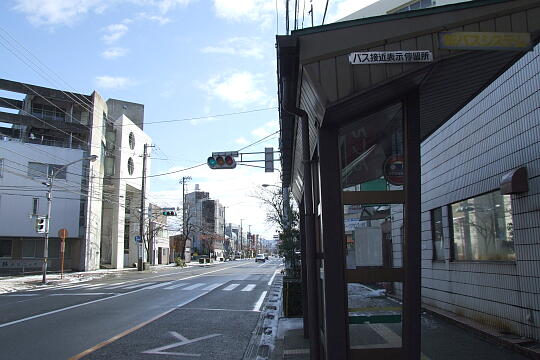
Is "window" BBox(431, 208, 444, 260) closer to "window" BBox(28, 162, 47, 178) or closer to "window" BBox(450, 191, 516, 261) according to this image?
"window" BBox(450, 191, 516, 261)

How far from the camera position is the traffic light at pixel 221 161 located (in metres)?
20.8

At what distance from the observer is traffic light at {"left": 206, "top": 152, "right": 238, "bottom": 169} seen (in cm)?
2083

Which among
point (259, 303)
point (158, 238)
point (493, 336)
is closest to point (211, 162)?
point (259, 303)

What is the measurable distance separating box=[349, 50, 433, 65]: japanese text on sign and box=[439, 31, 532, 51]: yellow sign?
262 millimetres

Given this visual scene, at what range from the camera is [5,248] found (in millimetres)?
36844

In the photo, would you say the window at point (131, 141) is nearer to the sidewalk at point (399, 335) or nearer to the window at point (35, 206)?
the window at point (35, 206)

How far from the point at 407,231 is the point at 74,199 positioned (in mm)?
38708

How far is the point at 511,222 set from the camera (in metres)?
8.12

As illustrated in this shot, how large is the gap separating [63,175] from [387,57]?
1521 inches

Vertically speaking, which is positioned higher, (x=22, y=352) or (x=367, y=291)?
(x=367, y=291)

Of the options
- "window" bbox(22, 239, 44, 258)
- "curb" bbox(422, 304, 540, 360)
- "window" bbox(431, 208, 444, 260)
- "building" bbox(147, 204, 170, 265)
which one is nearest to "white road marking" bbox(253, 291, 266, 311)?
"window" bbox(431, 208, 444, 260)

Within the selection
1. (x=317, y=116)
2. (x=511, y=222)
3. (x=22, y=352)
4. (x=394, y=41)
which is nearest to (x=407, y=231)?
(x=317, y=116)

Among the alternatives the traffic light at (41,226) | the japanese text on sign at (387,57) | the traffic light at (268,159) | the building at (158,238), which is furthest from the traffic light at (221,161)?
the building at (158,238)

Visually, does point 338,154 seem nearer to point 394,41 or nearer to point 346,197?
point 346,197
